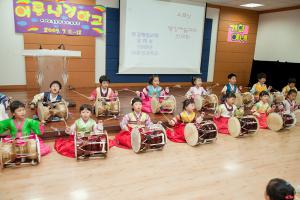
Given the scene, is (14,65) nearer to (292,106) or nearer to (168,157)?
(168,157)

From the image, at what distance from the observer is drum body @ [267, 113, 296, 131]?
15.5 feet

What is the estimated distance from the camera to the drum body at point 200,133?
12.5 feet

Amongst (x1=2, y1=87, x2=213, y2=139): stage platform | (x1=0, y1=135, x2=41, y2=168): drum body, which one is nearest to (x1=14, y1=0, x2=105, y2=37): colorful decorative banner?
(x1=2, y1=87, x2=213, y2=139): stage platform

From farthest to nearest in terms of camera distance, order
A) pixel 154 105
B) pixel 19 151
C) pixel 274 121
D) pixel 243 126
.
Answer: pixel 154 105, pixel 274 121, pixel 243 126, pixel 19 151

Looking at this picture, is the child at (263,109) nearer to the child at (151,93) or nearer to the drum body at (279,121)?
the drum body at (279,121)

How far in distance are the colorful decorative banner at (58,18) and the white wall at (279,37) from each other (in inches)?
236

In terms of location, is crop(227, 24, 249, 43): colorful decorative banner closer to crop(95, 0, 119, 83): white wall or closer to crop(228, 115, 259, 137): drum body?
crop(95, 0, 119, 83): white wall

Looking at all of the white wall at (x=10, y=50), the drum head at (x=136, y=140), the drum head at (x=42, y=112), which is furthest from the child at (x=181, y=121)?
the white wall at (x=10, y=50)

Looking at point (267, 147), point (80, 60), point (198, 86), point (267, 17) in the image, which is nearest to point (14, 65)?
point (80, 60)

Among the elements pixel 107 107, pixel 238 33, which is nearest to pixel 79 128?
pixel 107 107

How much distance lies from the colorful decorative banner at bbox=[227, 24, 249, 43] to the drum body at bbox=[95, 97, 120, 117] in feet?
20.6

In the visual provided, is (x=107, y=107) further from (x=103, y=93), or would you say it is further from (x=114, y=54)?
(x=114, y=54)

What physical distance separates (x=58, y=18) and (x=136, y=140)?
4.67m

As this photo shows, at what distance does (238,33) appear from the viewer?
9.68 meters
